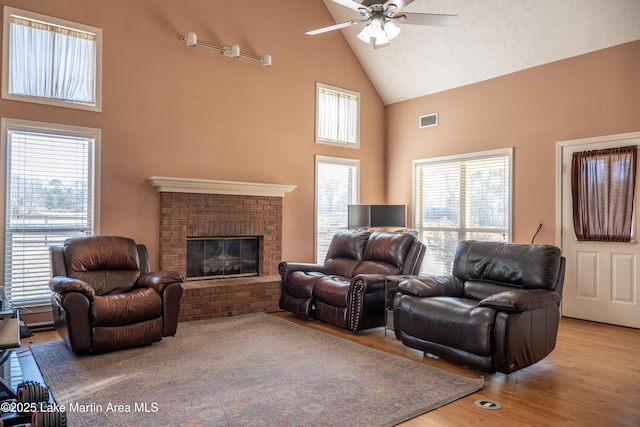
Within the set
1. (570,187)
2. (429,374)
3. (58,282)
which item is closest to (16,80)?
(58,282)

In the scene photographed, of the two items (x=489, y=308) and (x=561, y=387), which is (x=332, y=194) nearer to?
(x=489, y=308)

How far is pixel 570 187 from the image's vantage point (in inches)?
221

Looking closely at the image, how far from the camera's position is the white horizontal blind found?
4.63m

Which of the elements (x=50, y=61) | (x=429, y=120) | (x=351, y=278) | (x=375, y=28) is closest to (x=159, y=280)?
(x=351, y=278)

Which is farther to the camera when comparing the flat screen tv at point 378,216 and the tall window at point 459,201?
the flat screen tv at point 378,216

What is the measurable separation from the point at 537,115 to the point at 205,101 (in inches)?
170

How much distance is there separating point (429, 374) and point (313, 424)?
4.01ft

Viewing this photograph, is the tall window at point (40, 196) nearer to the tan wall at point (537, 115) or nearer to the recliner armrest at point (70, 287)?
the recliner armrest at point (70, 287)

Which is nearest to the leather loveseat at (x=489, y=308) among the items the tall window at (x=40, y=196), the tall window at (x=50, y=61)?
the tall window at (x=40, y=196)

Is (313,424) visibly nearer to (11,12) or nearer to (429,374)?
(429,374)

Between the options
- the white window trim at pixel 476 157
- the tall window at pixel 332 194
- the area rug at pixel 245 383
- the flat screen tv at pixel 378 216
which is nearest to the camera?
the area rug at pixel 245 383

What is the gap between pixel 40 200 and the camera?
189 inches

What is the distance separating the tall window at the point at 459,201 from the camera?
6320mm

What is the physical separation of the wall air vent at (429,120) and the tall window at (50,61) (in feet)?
15.4
